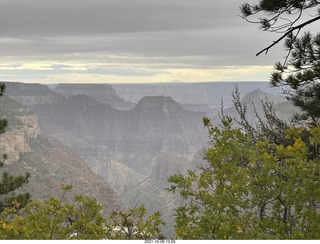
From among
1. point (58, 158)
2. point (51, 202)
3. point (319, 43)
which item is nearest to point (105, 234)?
point (51, 202)

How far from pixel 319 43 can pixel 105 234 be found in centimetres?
832

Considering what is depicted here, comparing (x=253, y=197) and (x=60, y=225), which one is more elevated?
(x=253, y=197)

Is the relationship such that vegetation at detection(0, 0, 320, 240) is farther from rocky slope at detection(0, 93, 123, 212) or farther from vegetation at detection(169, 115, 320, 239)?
rocky slope at detection(0, 93, 123, 212)

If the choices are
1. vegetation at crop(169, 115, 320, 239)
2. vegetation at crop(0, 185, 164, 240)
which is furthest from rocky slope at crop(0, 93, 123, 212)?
vegetation at crop(169, 115, 320, 239)

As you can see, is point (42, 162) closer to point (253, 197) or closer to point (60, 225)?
point (60, 225)

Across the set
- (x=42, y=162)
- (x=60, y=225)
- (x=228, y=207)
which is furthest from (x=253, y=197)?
(x=42, y=162)

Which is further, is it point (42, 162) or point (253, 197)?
point (42, 162)

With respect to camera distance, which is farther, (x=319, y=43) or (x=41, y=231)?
(x=319, y=43)

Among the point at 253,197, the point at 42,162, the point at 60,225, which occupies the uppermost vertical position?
the point at 253,197

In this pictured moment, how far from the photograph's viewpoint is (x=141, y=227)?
15.9ft

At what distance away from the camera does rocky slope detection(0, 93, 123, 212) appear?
91.2m

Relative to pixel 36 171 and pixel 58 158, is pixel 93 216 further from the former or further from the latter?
pixel 58 158

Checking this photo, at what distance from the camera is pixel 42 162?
109938 mm
